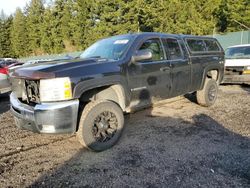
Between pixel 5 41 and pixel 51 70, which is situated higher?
pixel 5 41

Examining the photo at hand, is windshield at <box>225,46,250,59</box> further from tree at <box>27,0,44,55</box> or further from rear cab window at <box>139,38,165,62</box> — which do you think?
tree at <box>27,0,44,55</box>

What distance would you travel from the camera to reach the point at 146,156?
4.52m

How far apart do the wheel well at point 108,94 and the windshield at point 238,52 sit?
713 centimetres

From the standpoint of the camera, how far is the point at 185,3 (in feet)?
136

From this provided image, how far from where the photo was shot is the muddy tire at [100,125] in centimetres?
454

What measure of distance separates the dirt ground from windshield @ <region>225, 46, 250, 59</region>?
471 cm

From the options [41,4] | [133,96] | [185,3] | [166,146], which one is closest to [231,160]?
[166,146]

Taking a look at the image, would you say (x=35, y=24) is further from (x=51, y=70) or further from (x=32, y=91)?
(x=51, y=70)

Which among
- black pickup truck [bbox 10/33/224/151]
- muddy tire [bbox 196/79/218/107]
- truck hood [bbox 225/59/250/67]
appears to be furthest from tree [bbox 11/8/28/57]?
black pickup truck [bbox 10/33/224/151]

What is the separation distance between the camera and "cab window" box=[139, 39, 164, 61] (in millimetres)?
5641

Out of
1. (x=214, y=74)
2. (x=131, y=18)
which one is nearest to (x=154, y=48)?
(x=214, y=74)

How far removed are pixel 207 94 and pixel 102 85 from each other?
12.5 feet

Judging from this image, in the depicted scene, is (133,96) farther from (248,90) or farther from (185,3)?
(185,3)

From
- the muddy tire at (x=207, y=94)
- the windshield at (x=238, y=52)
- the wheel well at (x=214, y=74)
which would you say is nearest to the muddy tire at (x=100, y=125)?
Result: the muddy tire at (x=207, y=94)
